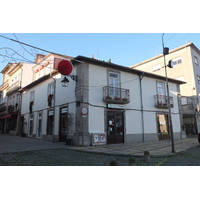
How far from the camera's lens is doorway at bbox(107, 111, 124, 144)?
40.6 ft

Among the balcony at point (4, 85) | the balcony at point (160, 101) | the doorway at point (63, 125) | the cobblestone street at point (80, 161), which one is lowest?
the cobblestone street at point (80, 161)

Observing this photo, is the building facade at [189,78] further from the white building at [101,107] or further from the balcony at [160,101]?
the balcony at [160,101]

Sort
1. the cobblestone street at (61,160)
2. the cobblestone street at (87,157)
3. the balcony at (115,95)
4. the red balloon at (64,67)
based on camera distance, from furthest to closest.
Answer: the balcony at (115,95) → the red balloon at (64,67) → the cobblestone street at (87,157) → the cobblestone street at (61,160)

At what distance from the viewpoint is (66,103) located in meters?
12.8

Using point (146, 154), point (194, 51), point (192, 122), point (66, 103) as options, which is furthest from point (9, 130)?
point (194, 51)

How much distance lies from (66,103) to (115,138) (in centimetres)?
426

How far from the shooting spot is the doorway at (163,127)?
1527 centimetres

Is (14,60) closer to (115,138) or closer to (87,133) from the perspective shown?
(87,133)

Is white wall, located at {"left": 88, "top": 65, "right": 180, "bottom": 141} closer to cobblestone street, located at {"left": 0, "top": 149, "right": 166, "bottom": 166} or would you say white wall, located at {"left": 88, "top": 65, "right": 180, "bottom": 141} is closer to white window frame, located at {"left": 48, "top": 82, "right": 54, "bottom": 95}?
cobblestone street, located at {"left": 0, "top": 149, "right": 166, "bottom": 166}

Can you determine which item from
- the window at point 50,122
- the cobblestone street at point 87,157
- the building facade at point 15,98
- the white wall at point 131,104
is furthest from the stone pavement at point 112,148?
the building facade at point 15,98

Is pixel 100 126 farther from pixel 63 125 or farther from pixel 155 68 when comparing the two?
pixel 155 68

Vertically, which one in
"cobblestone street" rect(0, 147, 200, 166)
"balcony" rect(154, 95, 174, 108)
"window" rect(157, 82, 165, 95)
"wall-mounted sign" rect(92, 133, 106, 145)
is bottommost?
"cobblestone street" rect(0, 147, 200, 166)

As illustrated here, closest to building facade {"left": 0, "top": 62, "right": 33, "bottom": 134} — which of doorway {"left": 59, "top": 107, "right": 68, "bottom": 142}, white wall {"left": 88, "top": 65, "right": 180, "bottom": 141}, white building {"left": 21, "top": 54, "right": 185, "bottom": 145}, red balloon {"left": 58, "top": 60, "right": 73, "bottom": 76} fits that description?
white building {"left": 21, "top": 54, "right": 185, "bottom": 145}

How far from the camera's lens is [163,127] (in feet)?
51.6
